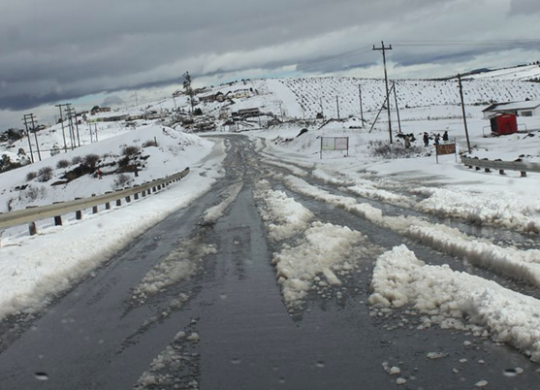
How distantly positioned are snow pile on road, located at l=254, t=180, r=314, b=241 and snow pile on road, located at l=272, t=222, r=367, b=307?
607mm

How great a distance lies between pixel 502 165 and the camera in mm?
18953

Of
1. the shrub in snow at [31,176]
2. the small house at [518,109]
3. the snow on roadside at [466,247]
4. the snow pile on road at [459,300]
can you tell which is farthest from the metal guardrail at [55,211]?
the small house at [518,109]

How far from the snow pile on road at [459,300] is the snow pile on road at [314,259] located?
68 centimetres

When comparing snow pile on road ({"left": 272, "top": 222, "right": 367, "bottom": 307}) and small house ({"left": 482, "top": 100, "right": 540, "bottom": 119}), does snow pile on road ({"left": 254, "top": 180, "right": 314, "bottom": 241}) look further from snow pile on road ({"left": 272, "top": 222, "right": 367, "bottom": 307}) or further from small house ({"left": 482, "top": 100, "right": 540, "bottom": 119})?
small house ({"left": 482, "top": 100, "right": 540, "bottom": 119})

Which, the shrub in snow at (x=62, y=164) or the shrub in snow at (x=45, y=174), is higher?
the shrub in snow at (x=62, y=164)

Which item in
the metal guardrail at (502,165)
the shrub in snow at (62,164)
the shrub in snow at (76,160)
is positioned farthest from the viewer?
the shrub in snow at (62,164)

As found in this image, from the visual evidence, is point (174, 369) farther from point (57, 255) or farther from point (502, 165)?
point (502, 165)

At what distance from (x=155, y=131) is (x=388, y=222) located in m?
66.8

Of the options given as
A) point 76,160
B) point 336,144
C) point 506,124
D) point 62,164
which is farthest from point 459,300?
point 62,164

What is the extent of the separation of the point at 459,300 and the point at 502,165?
1566 cm

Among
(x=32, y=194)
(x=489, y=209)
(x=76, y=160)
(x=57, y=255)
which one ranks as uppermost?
(x=76, y=160)

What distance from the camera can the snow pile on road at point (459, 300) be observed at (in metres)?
4.16

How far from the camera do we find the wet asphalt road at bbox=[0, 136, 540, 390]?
150 inches

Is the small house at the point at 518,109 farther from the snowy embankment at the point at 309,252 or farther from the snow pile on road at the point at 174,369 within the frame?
the snow pile on road at the point at 174,369
